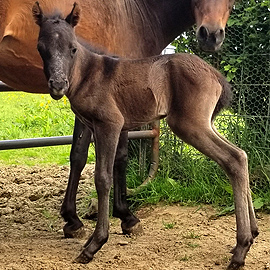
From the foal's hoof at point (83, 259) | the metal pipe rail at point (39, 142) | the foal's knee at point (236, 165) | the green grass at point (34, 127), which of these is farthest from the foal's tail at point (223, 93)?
the green grass at point (34, 127)

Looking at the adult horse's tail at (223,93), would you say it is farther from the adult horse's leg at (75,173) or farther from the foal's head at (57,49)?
the adult horse's leg at (75,173)

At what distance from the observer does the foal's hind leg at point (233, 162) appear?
3596 millimetres

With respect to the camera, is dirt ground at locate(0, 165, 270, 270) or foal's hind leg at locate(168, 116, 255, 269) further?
dirt ground at locate(0, 165, 270, 270)

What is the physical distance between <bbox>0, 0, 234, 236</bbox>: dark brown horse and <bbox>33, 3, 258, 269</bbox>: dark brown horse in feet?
1.55

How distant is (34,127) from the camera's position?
9.43 m

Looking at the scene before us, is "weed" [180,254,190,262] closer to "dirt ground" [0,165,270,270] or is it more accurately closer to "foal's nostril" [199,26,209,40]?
"dirt ground" [0,165,270,270]

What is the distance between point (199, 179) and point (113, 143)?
2117 mm

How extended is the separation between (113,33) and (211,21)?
0.79m

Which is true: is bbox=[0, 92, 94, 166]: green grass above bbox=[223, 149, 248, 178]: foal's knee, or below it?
below

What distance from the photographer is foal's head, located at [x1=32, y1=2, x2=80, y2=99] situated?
3.25 metres

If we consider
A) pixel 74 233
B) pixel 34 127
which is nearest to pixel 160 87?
pixel 74 233

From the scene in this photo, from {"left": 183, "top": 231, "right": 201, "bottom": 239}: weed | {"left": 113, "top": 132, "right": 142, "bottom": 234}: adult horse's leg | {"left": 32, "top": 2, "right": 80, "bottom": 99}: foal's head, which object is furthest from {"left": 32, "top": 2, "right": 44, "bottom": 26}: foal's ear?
{"left": 183, "top": 231, "right": 201, "bottom": 239}: weed

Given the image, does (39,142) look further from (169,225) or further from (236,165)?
(236,165)

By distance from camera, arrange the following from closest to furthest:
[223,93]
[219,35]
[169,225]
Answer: [223,93]
[219,35]
[169,225]
